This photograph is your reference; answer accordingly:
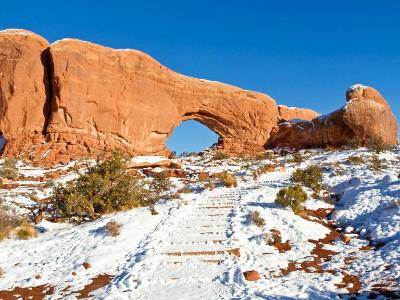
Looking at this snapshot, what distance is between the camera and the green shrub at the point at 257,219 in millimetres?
11086

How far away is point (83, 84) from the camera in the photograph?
102 feet

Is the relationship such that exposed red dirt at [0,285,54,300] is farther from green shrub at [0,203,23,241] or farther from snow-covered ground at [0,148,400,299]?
green shrub at [0,203,23,241]

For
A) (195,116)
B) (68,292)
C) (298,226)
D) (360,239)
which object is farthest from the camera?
(195,116)

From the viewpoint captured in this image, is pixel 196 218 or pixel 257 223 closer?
pixel 257 223

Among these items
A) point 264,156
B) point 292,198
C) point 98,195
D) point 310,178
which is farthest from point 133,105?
point 292,198

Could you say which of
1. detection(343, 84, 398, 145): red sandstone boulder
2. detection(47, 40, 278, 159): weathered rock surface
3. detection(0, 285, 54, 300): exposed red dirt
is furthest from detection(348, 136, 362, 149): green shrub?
detection(0, 285, 54, 300): exposed red dirt

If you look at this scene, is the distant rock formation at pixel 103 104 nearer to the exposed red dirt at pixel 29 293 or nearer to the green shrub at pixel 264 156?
the green shrub at pixel 264 156

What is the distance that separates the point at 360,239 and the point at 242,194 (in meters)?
5.74

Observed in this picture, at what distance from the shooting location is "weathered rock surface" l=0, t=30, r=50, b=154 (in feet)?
100

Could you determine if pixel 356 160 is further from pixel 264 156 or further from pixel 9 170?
pixel 9 170

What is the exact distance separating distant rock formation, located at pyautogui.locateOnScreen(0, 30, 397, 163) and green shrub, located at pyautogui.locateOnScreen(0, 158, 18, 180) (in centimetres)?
267

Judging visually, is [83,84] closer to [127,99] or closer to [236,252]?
[127,99]

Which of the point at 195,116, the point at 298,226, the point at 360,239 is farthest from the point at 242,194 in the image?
Answer: the point at 195,116

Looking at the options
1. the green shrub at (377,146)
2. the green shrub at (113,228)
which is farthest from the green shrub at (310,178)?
the green shrub at (377,146)
